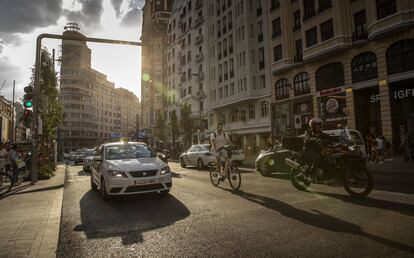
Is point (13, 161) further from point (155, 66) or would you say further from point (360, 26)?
point (155, 66)

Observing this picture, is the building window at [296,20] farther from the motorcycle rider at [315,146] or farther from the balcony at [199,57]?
the motorcycle rider at [315,146]

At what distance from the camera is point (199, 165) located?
1777 cm

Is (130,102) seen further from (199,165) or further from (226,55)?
(199,165)

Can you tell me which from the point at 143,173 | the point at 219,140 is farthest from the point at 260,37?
the point at 143,173

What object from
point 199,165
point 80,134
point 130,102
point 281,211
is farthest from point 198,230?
point 130,102

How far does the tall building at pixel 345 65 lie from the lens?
2092cm

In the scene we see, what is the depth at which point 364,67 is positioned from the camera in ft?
76.1

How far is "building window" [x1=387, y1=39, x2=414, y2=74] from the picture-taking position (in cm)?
2025

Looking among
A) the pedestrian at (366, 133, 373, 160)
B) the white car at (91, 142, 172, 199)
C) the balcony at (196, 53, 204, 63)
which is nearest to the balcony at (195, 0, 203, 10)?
the balcony at (196, 53, 204, 63)

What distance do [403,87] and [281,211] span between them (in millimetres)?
20389

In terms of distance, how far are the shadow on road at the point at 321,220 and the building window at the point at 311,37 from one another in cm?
2360

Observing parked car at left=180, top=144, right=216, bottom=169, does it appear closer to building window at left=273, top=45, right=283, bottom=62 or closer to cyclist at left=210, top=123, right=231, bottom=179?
cyclist at left=210, top=123, right=231, bottom=179

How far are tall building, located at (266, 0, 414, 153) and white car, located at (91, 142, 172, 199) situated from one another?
13.3 meters

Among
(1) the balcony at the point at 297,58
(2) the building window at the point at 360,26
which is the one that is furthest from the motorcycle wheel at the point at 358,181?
(1) the balcony at the point at 297,58
